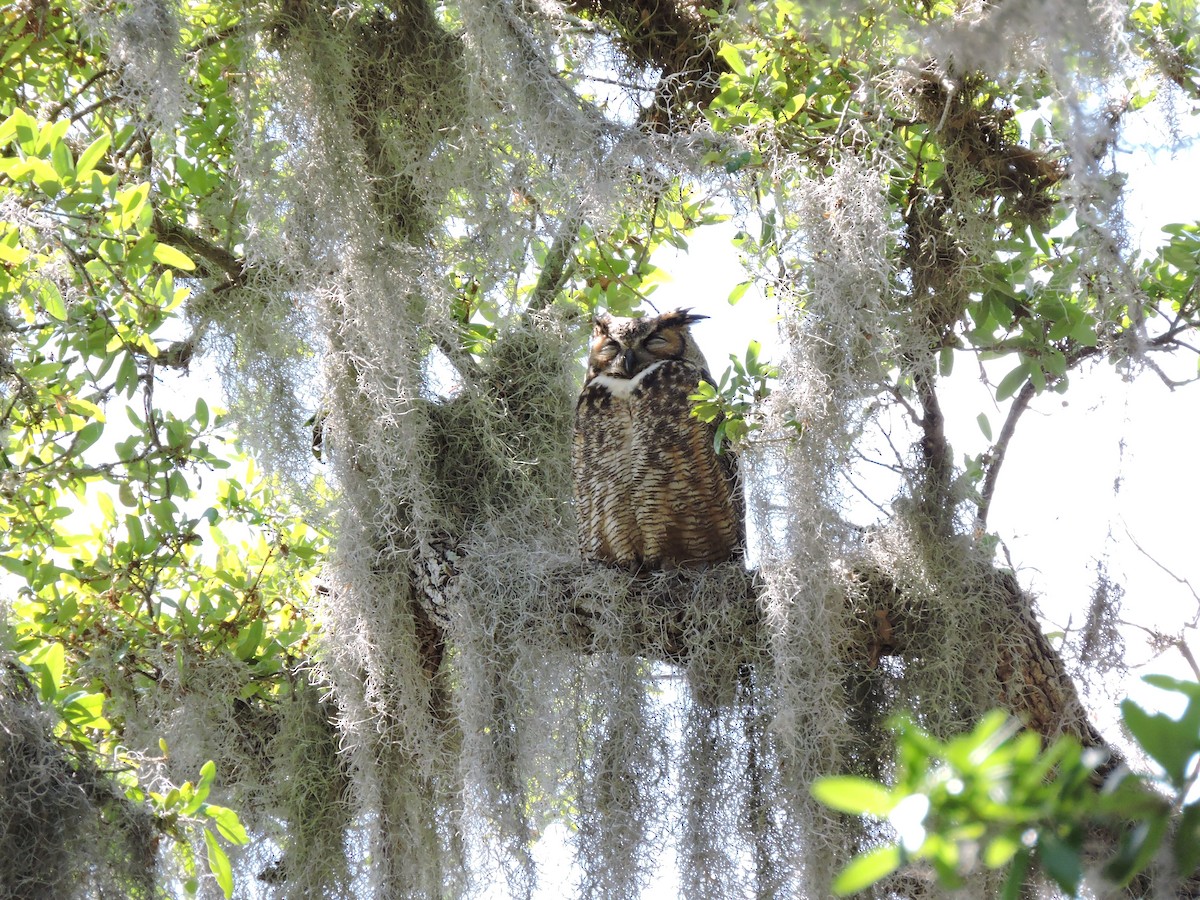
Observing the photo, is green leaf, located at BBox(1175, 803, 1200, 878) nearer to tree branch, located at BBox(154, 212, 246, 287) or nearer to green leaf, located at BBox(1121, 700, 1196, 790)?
green leaf, located at BBox(1121, 700, 1196, 790)

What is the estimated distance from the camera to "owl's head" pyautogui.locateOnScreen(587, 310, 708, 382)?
323cm

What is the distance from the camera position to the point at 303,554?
3.30 metres

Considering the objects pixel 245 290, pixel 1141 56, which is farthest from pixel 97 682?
pixel 1141 56

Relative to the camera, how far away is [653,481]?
9.92 feet

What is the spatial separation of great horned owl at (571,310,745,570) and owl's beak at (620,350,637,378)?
65 mm

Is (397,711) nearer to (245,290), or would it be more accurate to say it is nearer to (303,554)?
(303,554)

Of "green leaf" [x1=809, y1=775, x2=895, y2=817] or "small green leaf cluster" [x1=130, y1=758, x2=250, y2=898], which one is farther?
"small green leaf cluster" [x1=130, y1=758, x2=250, y2=898]

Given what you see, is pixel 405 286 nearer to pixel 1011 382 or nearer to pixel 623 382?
pixel 623 382

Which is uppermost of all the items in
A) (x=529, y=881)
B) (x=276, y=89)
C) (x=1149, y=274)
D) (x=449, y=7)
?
(x=449, y=7)

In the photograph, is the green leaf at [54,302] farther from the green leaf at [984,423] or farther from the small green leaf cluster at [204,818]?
the green leaf at [984,423]

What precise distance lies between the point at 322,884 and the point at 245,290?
1461 millimetres

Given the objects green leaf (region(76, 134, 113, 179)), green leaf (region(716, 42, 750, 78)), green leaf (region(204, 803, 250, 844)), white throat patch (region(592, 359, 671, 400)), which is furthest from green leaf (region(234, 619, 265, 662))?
green leaf (region(716, 42, 750, 78))

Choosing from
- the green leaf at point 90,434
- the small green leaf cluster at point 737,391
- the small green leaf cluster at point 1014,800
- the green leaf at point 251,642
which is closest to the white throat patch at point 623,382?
the small green leaf cluster at point 737,391

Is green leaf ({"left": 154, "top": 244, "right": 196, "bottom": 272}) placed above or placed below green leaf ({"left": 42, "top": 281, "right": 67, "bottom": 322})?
above
